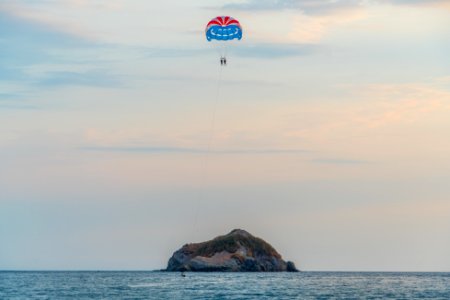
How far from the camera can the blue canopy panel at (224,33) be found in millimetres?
95188

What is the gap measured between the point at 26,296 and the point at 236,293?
1174 inches

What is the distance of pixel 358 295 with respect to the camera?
122 m

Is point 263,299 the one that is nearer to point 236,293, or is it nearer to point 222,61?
point 236,293

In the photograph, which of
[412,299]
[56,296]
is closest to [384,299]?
[412,299]

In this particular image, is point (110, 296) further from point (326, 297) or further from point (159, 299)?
point (326, 297)

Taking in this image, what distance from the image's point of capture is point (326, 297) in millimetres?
115875

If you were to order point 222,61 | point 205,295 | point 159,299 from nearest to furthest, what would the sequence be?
point 222,61, point 159,299, point 205,295

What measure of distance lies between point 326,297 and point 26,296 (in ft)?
138

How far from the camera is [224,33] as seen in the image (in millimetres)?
96188

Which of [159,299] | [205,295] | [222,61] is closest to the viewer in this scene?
[222,61]

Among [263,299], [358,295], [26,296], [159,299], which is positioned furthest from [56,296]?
[358,295]

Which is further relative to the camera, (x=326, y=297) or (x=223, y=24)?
(x=326, y=297)

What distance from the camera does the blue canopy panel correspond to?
9519 centimetres

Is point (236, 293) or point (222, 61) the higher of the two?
point (222, 61)
